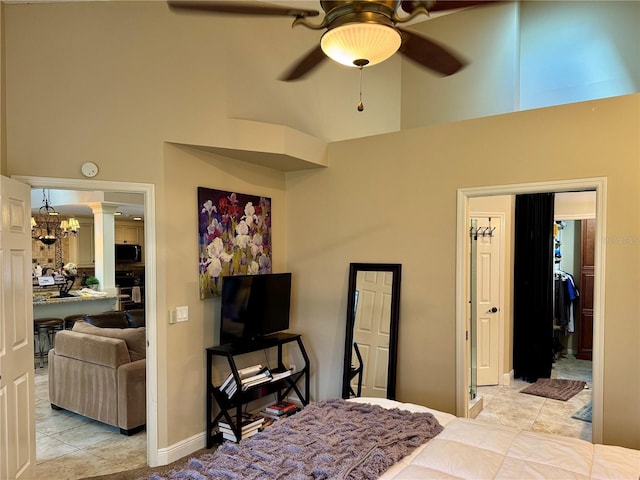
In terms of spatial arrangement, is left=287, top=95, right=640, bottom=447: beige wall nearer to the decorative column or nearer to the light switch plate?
the light switch plate

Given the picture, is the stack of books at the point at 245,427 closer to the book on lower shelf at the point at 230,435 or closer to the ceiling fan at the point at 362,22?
the book on lower shelf at the point at 230,435

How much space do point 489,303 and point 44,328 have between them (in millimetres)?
6163

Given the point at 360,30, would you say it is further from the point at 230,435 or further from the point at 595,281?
the point at 230,435

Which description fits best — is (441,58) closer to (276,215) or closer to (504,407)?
(276,215)

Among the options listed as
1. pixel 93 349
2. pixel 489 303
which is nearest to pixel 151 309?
pixel 93 349

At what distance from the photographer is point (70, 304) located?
22.3 ft

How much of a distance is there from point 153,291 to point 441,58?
8.37 feet

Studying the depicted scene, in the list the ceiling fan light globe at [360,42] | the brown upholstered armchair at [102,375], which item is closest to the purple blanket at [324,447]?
the ceiling fan light globe at [360,42]

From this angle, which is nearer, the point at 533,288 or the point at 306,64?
the point at 306,64

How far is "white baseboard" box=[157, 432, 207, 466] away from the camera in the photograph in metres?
3.24

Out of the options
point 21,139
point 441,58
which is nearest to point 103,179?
point 21,139

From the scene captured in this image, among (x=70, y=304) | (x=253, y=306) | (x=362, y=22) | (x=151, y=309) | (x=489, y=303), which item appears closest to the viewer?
(x=362, y=22)

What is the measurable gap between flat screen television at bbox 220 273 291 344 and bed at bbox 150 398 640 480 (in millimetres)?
1455

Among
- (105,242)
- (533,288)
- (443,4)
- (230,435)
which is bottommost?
(230,435)
